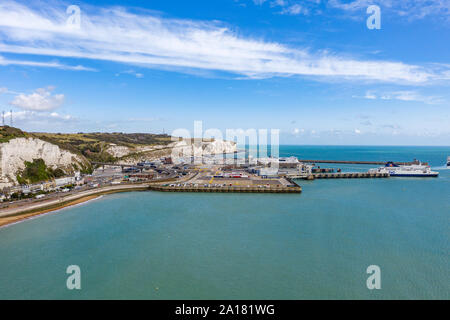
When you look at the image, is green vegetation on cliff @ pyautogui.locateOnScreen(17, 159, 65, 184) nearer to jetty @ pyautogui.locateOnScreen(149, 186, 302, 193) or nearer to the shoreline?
the shoreline

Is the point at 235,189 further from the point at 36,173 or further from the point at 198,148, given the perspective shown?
the point at 198,148

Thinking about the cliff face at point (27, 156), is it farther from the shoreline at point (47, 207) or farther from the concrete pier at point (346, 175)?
the concrete pier at point (346, 175)

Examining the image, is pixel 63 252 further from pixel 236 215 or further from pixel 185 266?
pixel 236 215

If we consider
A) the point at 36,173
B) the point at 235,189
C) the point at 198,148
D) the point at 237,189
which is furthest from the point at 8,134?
the point at 198,148

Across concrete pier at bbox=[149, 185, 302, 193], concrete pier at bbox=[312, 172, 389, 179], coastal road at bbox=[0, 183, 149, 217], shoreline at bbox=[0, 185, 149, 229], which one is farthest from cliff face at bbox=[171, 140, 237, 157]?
concrete pier at bbox=[312, 172, 389, 179]

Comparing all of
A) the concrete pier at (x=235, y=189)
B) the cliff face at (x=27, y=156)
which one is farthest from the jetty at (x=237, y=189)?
the cliff face at (x=27, y=156)
